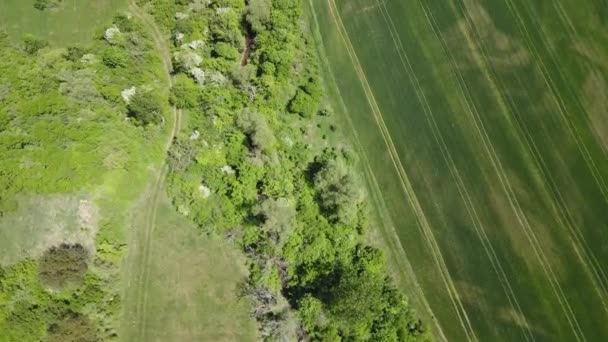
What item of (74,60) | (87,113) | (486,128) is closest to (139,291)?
(87,113)

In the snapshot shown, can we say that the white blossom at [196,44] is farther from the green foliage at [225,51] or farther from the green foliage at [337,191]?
the green foliage at [337,191]

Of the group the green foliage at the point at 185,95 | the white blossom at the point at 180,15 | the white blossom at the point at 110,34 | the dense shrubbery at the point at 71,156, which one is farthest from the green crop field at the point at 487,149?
the dense shrubbery at the point at 71,156

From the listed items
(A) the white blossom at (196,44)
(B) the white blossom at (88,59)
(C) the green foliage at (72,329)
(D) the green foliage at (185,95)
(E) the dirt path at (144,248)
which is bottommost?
Answer: (C) the green foliage at (72,329)

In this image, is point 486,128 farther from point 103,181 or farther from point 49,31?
point 49,31

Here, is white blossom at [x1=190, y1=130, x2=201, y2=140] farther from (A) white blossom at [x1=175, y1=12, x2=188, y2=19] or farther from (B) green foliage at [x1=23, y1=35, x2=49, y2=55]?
(B) green foliage at [x1=23, y1=35, x2=49, y2=55]

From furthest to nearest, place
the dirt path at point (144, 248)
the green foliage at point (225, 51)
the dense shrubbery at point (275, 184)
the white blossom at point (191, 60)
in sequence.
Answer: the green foliage at point (225, 51), the white blossom at point (191, 60), the dense shrubbery at point (275, 184), the dirt path at point (144, 248)

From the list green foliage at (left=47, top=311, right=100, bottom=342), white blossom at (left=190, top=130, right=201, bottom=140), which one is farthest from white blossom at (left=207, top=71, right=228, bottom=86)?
green foliage at (left=47, top=311, right=100, bottom=342)

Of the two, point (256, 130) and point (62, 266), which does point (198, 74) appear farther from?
point (62, 266)
